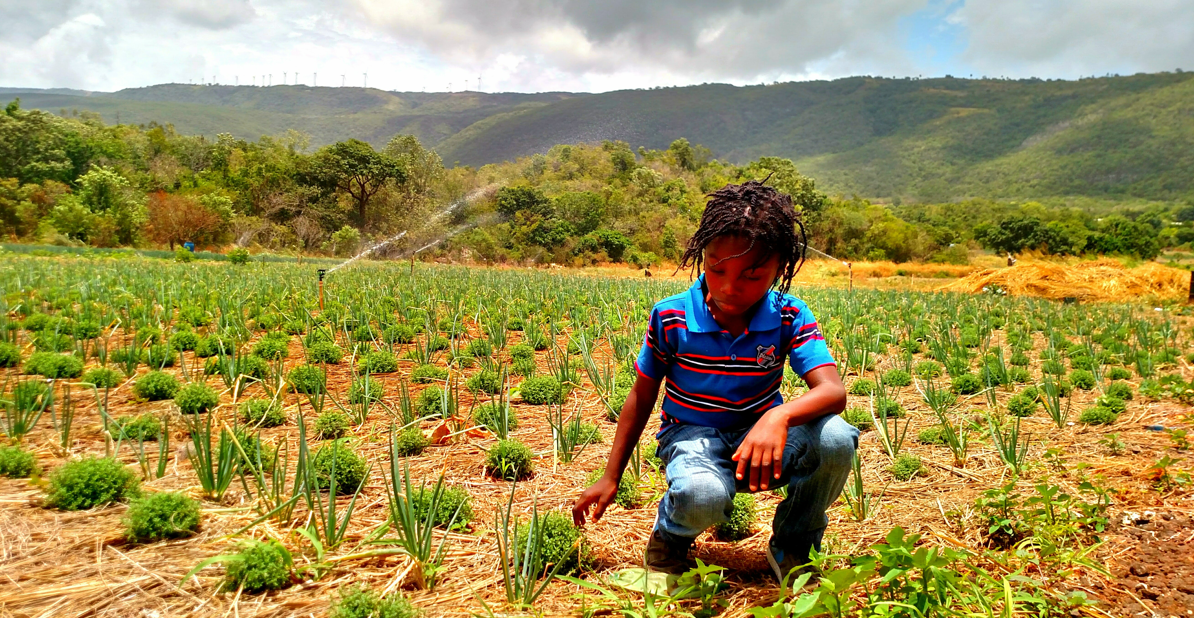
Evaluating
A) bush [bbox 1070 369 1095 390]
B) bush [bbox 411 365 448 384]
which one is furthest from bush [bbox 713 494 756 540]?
bush [bbox 1070 369 1095 390]

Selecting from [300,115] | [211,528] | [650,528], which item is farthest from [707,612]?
[300,115]

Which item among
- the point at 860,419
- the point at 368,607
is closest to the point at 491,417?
the point at 368,607

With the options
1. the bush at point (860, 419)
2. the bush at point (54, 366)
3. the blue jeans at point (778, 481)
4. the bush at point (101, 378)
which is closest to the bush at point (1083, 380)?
the bush at point (860, 419)

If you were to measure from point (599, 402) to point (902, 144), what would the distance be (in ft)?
520

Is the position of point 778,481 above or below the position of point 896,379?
above

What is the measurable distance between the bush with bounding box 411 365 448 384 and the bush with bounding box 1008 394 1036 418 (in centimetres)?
348

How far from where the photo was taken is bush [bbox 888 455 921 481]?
114 inches

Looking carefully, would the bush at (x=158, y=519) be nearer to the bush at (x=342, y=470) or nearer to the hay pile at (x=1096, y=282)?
the bush at (x=342, y=470)

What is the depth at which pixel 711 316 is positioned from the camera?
1958mm

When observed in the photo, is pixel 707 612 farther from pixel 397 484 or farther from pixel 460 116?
pixel 460 116

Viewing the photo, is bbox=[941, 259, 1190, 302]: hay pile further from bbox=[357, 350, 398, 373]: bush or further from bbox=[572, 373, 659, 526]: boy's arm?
bbox=[572, 373, 659, 526]: boy's arm

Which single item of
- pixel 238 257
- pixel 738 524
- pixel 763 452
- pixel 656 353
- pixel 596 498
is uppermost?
pixel 656 353

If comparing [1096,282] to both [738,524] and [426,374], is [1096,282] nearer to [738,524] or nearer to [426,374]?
[426,374]

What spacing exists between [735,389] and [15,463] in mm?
2685
